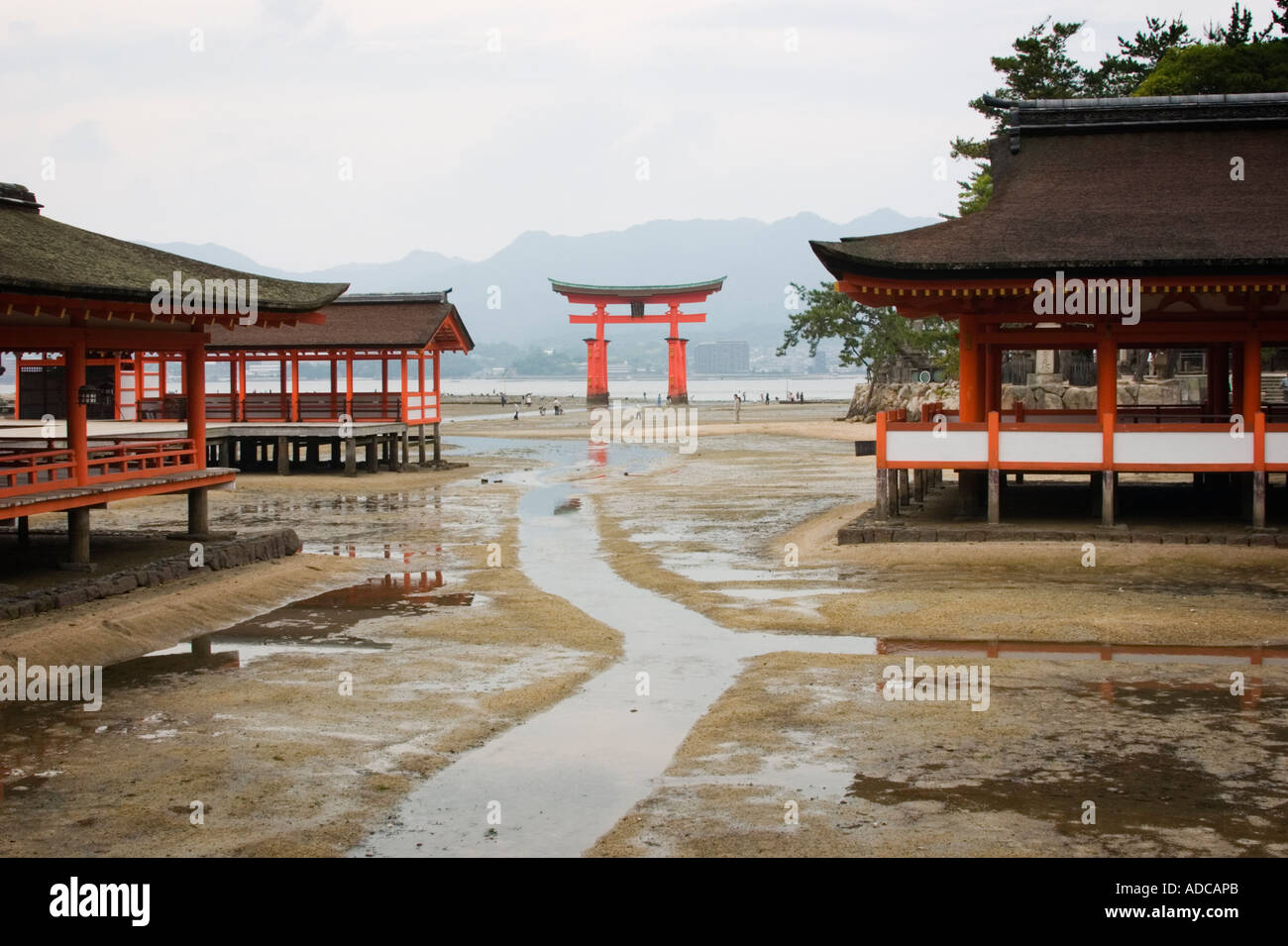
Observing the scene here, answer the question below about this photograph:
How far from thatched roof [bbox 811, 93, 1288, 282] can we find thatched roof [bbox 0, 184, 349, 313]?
29.8 ft

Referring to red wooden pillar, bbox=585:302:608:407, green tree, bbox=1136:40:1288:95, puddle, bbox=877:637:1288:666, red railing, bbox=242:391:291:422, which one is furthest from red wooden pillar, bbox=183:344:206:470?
red wooden pillar, bbox=585:302:608:407

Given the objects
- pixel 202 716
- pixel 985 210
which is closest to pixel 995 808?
pixel 202 716

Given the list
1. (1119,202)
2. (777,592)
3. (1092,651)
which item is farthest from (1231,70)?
(1092,651)

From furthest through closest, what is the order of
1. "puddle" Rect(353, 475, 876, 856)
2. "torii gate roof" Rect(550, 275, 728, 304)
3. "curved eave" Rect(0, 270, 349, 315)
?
"torii gate roof" Rect(550, 275, 728, 304), "curved eave" Rect(0, 270, 349, 315), "puddle" Rect(353, 475, 876, 856)

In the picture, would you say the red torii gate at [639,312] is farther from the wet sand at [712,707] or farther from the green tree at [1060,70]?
the wet sand at [712,707]

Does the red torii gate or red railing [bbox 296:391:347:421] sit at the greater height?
the red torii gate

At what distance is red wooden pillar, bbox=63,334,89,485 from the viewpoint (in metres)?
17.8

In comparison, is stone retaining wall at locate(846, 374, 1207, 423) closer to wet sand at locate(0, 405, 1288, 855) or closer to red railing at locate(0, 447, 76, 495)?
wet sand at locate(0, 405, 1288, 855)

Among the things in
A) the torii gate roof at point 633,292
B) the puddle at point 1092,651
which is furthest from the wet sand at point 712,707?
the torii gate roof at point 633,292

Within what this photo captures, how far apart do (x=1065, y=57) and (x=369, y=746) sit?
167 feet

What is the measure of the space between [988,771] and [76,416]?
44.6 feet

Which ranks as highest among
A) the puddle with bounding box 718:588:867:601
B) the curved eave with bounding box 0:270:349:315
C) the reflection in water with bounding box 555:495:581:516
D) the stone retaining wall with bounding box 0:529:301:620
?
the curved eave with bounding box 0:270:349:315

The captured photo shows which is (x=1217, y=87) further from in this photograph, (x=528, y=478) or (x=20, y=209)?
(x=20, y=209)

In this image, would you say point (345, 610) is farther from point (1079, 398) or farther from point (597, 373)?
point (597, 373)
